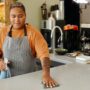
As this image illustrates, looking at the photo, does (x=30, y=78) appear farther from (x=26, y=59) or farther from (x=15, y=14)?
(x=15, y=14)

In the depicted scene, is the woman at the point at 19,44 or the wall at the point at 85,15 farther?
the wall at the point at 85,15

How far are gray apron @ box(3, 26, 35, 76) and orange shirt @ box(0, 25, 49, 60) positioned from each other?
0.03m

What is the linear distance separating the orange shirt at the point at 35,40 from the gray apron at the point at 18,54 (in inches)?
1.3

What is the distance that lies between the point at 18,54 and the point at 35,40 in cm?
22

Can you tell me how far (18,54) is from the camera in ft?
6.25

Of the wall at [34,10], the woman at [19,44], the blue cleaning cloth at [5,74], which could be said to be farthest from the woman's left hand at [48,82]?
the wall at [34,10]

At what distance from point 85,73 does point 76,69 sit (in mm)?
159

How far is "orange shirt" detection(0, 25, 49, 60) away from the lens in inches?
67.9

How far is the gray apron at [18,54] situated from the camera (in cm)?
189

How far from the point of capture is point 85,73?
71.7 inches

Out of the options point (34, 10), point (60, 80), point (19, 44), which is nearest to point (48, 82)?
point (60, 80)

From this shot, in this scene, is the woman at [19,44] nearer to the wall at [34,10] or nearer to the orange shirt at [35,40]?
the orange shirt at [35,40]

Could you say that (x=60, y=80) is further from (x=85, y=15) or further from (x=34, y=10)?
(x=34, y=10)

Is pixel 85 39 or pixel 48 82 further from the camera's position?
pixel 85 39
